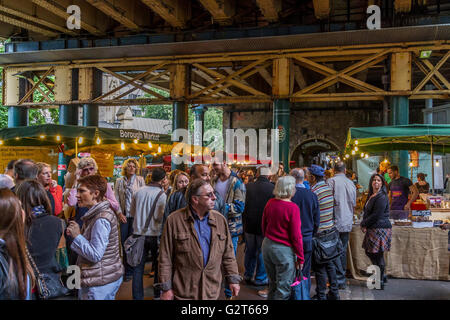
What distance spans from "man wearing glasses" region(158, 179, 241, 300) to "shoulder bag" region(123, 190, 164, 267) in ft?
6.20

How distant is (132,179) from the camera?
6992 mm

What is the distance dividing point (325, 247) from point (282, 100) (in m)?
8.44

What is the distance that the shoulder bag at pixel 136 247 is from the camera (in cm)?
505

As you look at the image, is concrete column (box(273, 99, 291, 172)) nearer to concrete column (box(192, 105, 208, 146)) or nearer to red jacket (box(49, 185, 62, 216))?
red jacket (box(49, 185, 62, 216))

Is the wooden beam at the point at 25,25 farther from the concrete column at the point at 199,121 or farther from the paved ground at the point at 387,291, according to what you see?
the concrete column at the point at 199,121

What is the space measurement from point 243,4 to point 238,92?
11.3 metres

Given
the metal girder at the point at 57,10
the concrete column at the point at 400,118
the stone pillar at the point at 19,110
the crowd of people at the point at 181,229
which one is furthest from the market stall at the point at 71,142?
the concrete column at the point at 400,118

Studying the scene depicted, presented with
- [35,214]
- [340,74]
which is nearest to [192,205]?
[35,214]

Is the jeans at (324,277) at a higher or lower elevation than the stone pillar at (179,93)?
lower

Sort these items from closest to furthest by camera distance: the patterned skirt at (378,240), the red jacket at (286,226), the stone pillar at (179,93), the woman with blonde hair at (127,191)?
the red jacket at (286,226), the patterned skirt at (378,240), the woman with blonde hair at (127,191), the stone pillar at (179,93)

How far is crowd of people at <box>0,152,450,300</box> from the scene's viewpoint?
3238 millimetres

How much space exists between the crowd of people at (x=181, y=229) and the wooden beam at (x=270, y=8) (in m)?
6.47

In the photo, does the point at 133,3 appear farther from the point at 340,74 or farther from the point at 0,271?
the point at 0,271

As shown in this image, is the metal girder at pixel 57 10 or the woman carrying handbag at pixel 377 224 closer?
the woman carrying handbag at pixel 377 224
